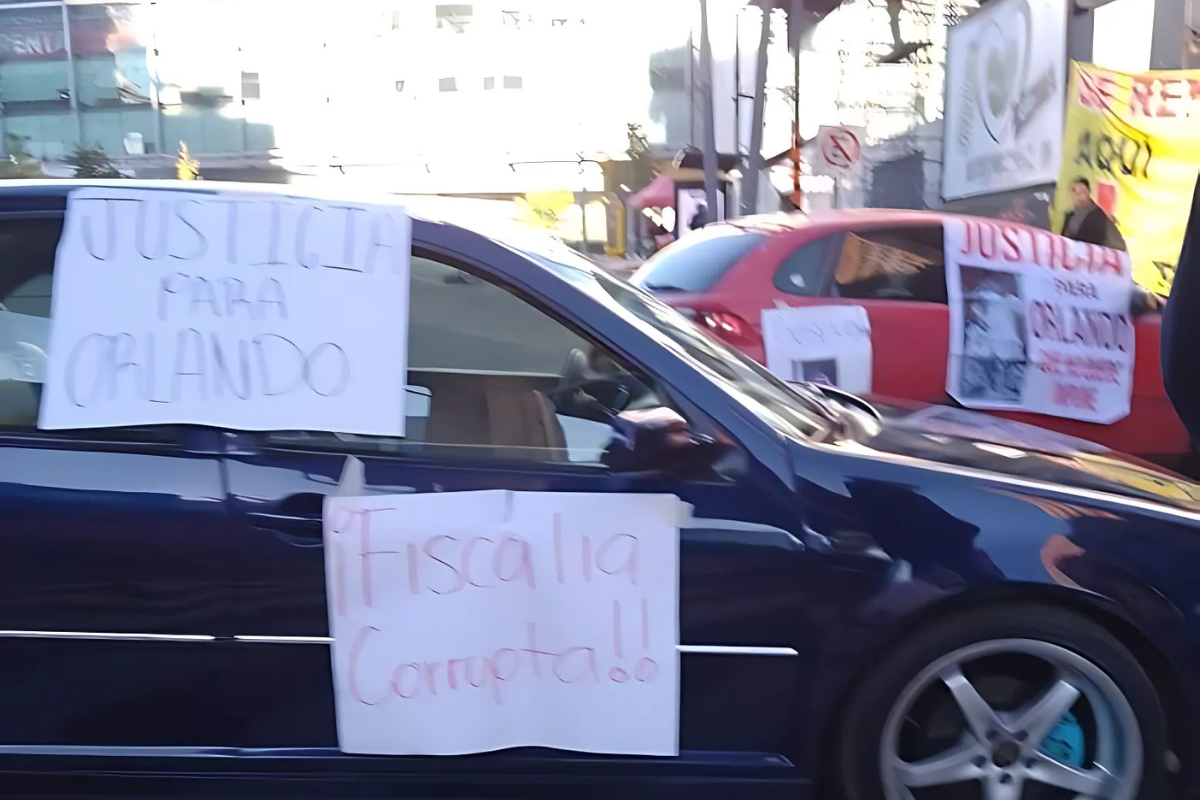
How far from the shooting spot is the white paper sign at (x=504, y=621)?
6.76ft

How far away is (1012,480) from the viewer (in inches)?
86.4

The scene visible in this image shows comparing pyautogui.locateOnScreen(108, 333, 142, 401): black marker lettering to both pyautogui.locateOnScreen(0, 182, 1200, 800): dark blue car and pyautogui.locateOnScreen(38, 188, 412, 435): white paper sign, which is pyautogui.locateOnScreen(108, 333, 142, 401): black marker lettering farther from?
pyautogui.locateOnScreen(0, 182, 1200, 800): dark blue car

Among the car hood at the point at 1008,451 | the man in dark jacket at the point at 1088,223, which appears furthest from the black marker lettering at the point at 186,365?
the man in dark jacket at the point at 1088,223

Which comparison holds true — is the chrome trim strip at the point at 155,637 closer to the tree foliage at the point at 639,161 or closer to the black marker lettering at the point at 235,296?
the black marker lettering at the point at 235,296

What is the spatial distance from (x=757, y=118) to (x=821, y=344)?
15.7 m

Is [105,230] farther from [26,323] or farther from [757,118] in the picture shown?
[757,118]

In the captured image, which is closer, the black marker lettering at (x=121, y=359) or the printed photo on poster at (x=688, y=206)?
the black marker lettering at (x=121, y=359)

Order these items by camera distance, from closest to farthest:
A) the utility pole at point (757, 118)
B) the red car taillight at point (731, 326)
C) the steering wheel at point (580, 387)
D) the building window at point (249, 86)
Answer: the steering wheel at point (580, 387), the red car taillight at point (731, 326), the utility pole at point (757, 118), the building window at point (249, 86)

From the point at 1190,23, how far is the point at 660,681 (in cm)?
1003

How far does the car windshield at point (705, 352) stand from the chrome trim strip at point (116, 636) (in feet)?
3.62

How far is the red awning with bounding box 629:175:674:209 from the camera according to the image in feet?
128

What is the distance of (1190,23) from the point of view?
9383 mm

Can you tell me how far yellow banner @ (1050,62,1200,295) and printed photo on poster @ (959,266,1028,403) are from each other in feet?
4.54

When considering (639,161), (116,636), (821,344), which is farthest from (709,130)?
(639,161)
